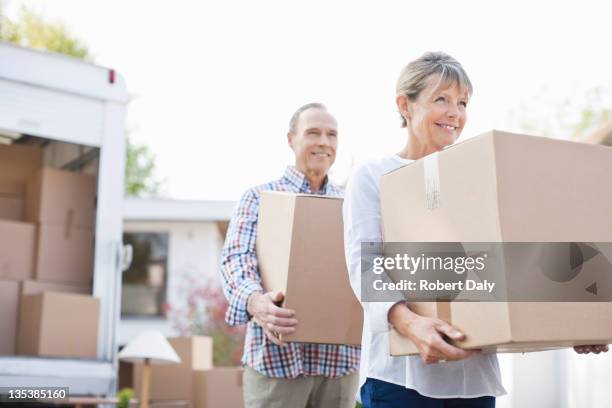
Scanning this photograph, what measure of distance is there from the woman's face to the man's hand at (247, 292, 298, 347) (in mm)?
632

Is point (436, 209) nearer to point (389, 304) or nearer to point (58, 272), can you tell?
point (389, 304)

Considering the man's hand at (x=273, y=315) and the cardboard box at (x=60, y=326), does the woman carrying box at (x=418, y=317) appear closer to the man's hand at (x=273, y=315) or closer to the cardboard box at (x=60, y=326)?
the man's hand at (x=273, y=315)

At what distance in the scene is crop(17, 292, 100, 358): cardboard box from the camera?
177 inches

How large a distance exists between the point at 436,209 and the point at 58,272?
12.6ft

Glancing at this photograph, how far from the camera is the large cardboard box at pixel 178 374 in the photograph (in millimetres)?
5934

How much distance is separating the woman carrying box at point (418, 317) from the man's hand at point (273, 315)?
0.40 meters

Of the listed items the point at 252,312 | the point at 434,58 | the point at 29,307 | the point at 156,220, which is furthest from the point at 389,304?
the point at 156,220

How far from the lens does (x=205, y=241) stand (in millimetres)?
14195

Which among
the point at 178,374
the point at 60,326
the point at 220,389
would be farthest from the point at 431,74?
the point at 178,374

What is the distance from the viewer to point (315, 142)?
287cm

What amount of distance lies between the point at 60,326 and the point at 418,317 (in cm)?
342

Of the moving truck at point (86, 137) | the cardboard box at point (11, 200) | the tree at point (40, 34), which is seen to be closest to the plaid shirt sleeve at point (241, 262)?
the moving truck at point (86, 137)

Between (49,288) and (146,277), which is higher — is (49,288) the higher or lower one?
the lower one

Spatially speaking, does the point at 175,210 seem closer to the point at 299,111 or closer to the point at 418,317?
the point at 299,111
